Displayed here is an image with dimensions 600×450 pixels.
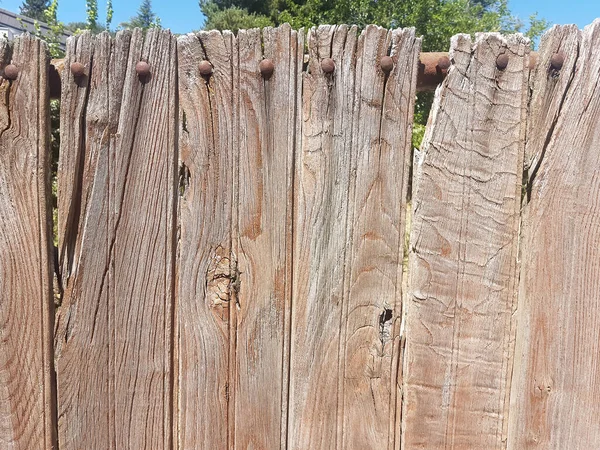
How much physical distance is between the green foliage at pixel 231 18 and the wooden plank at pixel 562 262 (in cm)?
1450

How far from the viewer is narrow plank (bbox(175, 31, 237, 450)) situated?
3.67 feet

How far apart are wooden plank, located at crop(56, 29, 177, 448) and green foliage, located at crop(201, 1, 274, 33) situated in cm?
1439

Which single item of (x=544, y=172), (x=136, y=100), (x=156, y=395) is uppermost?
(x=136, y=100)

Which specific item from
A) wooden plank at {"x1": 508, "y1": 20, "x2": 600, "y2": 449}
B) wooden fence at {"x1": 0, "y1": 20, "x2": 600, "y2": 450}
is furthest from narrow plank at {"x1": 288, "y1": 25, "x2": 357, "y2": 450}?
wooden plank at {"x1": 508, "y1": 20, "x2": 600, "y2": 449}

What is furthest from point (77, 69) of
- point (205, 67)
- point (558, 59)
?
point (558, 59)

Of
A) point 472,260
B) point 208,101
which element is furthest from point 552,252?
point 208,101

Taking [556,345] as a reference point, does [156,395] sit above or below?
below

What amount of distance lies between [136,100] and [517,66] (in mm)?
865

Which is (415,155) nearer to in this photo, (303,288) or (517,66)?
(517,66)

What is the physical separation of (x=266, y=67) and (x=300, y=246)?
1.36ft

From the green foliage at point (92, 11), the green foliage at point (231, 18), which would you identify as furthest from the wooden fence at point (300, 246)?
the green foliage at point (231, 18)

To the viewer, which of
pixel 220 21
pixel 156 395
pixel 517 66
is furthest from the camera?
pixel 220 21

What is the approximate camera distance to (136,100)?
1124 millimetres

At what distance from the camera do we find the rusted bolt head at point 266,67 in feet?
3.62
